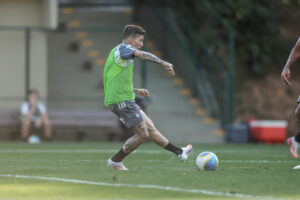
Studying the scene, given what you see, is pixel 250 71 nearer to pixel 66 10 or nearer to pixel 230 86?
pixel 230 86

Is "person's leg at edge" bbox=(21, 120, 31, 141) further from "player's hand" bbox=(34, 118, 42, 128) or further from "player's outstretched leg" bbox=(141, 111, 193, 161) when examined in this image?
"player's outstretched leg" bbox=(141, 111, 193, 161)

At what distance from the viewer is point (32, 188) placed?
8.71 meters

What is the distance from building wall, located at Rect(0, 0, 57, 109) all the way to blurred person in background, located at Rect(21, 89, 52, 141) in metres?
1.94

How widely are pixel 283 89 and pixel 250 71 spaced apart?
1256mm

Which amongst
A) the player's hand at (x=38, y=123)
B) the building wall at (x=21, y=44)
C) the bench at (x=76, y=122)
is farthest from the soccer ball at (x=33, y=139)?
the building wall at (x=21, y=44)

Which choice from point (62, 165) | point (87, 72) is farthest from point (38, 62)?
point (62, 165)

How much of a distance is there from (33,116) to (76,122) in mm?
1524

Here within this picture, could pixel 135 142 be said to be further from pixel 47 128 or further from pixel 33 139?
pixel 47 128

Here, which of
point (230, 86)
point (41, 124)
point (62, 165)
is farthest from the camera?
point (230, 86)

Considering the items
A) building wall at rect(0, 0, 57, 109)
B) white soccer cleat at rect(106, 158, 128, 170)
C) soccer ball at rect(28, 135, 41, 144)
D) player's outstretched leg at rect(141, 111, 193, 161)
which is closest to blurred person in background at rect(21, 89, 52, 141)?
soccer ball at rect(28, 135, 41, 144)

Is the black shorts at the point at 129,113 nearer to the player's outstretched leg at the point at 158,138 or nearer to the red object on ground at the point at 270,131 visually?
the player's outstretched leg at the point at 158,138

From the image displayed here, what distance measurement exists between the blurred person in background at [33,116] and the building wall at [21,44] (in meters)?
1.94

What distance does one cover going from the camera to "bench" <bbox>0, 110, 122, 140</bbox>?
23.8m

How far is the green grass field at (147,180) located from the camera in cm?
815
